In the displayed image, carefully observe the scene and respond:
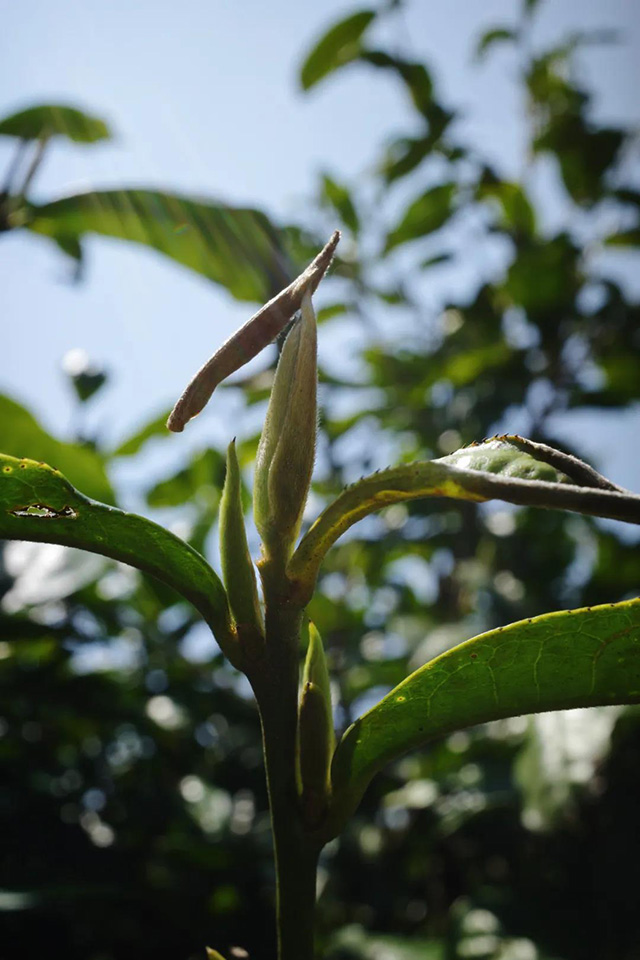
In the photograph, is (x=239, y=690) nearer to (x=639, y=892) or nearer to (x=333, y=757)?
(x=639, y=892)

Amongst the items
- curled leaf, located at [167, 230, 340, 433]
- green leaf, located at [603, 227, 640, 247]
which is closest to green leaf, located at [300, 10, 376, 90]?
green leaf, located at [603, 227, 640, 247]

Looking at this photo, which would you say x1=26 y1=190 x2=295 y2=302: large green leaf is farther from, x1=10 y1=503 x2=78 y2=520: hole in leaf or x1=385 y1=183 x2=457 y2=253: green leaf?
x1=385 y1=183 x2=457 y2=253: green leaf

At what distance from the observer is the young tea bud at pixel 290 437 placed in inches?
16.1

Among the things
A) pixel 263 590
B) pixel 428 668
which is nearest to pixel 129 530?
pixel 263 590

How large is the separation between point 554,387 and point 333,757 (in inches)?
73.4

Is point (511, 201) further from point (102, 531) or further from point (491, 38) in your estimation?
point (102, 531)

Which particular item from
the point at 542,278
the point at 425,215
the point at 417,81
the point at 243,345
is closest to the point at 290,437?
the point at 243,345

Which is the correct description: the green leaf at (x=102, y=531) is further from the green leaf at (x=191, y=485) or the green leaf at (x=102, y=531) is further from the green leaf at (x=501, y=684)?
the green leaf at (x=191, y=485)

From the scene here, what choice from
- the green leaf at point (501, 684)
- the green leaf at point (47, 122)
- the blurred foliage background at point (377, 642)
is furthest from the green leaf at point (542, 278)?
the green leaf at point (501, 684)

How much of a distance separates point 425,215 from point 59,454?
142 cm

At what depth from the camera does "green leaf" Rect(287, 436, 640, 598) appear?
1.08ft

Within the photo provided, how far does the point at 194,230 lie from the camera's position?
4.42 feet

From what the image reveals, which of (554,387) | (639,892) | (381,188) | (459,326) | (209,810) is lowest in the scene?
(639,892)

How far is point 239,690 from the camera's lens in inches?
76.3
